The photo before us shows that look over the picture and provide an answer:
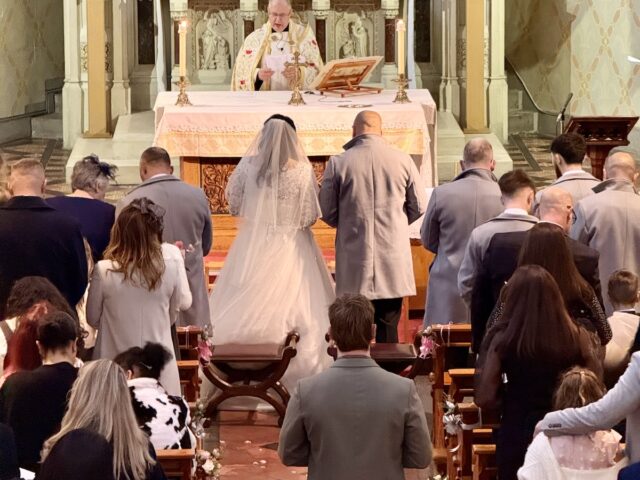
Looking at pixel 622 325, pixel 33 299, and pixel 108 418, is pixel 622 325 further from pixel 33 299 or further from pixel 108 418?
pixel 108 418

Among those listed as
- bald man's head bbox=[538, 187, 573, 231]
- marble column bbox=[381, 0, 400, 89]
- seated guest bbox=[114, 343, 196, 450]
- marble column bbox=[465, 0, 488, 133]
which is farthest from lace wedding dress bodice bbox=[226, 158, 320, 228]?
marble column bbox=[381, 0, 400, 89]

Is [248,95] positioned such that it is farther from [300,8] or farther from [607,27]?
[607,27]

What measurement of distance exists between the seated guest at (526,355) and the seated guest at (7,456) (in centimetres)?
196

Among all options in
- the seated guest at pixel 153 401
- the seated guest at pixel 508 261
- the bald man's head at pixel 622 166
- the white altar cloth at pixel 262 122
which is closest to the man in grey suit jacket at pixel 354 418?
the seated guest at pixel 153 401

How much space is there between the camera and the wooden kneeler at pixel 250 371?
8.60 metres

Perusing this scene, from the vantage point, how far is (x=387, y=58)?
17.4 meters

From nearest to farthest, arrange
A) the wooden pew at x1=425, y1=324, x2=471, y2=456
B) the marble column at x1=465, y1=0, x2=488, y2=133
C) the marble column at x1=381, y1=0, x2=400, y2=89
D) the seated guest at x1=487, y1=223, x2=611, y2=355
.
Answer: the seated guest at x1=487, y1=223, x2=611, y2=355 < the wooden pew at x1=425, y1=324, x2=471, y2=456 < the marble column at x1=465, y1=0, x2=488, y2=133 < the marble column at x1=381, y1=0, x2=400, y2=89

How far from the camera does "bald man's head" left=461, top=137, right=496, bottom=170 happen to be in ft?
27.7

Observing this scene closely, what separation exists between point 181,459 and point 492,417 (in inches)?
60.3

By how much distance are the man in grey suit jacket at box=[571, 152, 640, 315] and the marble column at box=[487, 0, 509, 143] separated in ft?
29.7

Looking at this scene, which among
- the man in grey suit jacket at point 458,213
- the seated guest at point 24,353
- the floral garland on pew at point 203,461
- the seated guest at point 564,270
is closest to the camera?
the seated guest at point 24,353

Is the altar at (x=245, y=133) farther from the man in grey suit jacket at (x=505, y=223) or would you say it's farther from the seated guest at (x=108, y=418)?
the seated guest at (x=108, y=418)

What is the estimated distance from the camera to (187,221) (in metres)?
8.65

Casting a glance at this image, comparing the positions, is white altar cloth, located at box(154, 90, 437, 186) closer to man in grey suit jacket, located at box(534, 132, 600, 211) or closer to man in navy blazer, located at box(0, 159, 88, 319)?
man in grey suit jacket, located at box(534, 132, 600, 211)
